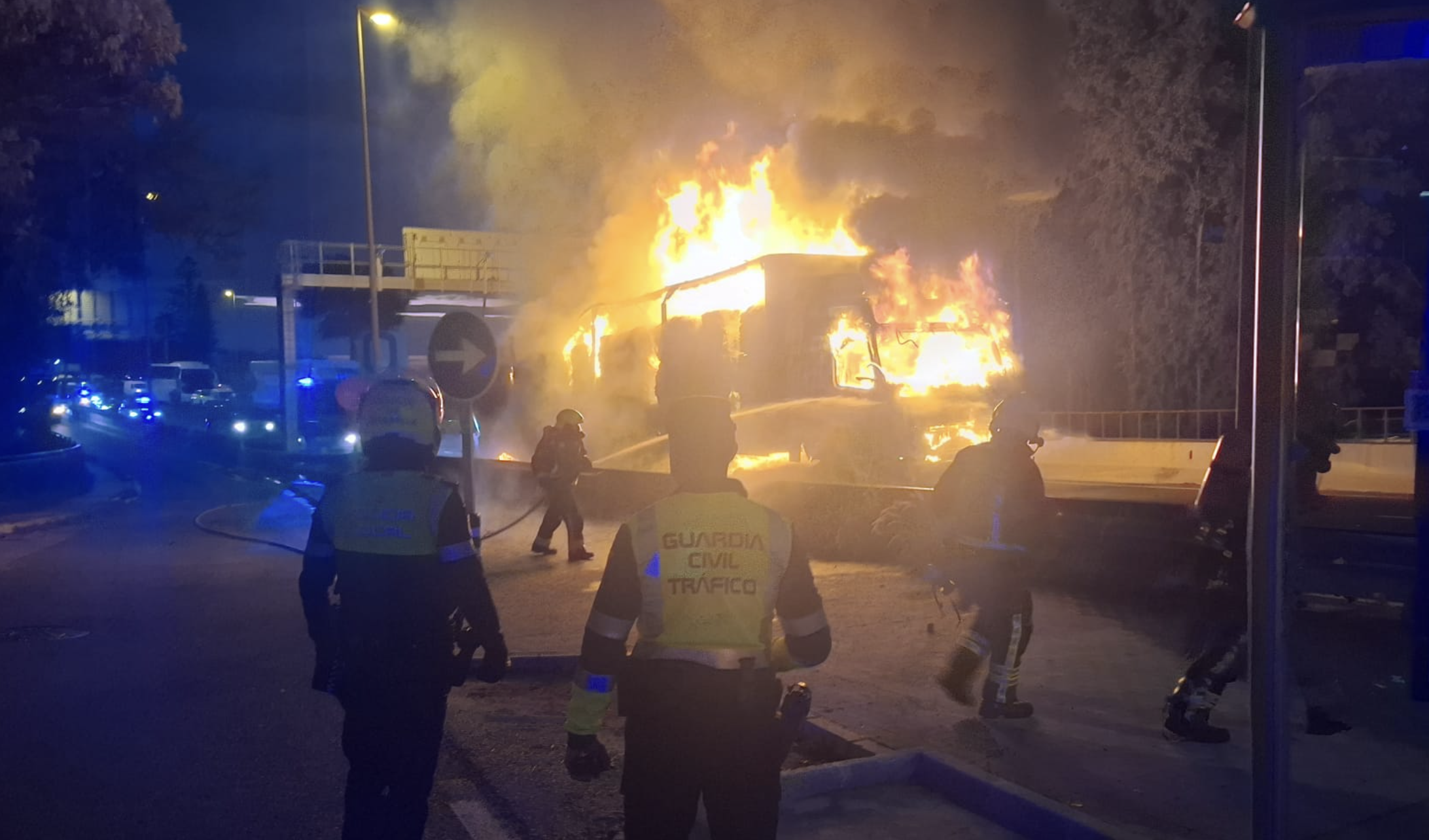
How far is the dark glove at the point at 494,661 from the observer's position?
3650 mm

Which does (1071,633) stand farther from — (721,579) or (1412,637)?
(721,579)

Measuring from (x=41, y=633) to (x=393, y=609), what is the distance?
661 cm

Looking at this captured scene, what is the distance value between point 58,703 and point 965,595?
17.8 feet

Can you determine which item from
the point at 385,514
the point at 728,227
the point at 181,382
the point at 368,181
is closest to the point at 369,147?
the point at 368,181

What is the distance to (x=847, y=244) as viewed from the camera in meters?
19.4

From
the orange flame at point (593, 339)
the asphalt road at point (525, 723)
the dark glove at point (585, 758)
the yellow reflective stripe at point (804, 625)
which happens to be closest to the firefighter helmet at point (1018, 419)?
the asphalt road at point (525, 723)

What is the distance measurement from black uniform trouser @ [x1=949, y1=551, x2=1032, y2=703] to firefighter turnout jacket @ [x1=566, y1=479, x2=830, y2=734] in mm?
2738

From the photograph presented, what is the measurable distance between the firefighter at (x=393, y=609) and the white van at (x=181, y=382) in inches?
1643

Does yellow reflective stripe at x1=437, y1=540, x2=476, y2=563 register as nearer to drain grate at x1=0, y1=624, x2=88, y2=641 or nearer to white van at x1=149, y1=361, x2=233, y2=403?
drain grate at x1=0, y1=624, x2=88, y2=641

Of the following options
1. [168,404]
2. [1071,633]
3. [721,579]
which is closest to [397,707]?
[721,579]

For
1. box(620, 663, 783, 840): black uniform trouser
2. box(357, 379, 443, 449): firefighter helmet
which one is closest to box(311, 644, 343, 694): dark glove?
box(357, 379, 443, 449): firefighter helmet

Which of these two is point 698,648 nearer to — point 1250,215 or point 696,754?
point 696,754

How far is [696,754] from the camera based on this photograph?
2.85 metres

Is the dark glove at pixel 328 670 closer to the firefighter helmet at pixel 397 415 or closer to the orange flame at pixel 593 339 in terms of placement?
the firefighter helmet at pixel 397 415
